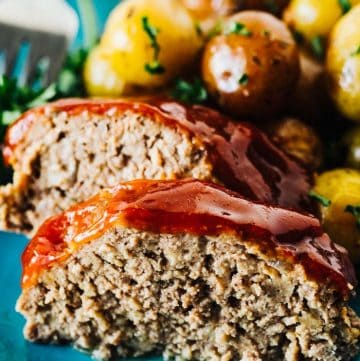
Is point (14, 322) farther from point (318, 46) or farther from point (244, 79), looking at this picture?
point (318, 46)

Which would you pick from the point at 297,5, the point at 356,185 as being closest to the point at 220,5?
the point at 297,5

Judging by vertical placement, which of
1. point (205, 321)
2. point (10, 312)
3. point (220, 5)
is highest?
point (220, 5)

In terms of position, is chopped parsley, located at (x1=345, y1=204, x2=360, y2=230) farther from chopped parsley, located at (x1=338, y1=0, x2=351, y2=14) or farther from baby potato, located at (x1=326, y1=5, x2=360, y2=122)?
chopped parsley, located at (x1=338, y1=0, x2=351, y2=14)

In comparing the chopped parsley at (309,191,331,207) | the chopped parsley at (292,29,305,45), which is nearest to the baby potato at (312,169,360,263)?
the chopped parsley at (309,191,331,207)

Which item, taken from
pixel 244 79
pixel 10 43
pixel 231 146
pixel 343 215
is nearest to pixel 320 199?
pixel 343 215

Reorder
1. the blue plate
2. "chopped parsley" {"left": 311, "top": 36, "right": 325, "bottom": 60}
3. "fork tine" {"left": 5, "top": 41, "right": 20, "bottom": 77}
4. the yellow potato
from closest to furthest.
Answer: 1. the blue plate
2. "chopped parsley" {"left": 311, "top": 36, "right": 325, "bottom": 60}
3. the yellow potato
4. "fork tine" {"left": 5, "top": 41, "right": 20, "bottom": 77}

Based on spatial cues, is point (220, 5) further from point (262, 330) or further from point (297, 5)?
point (262, 330)
